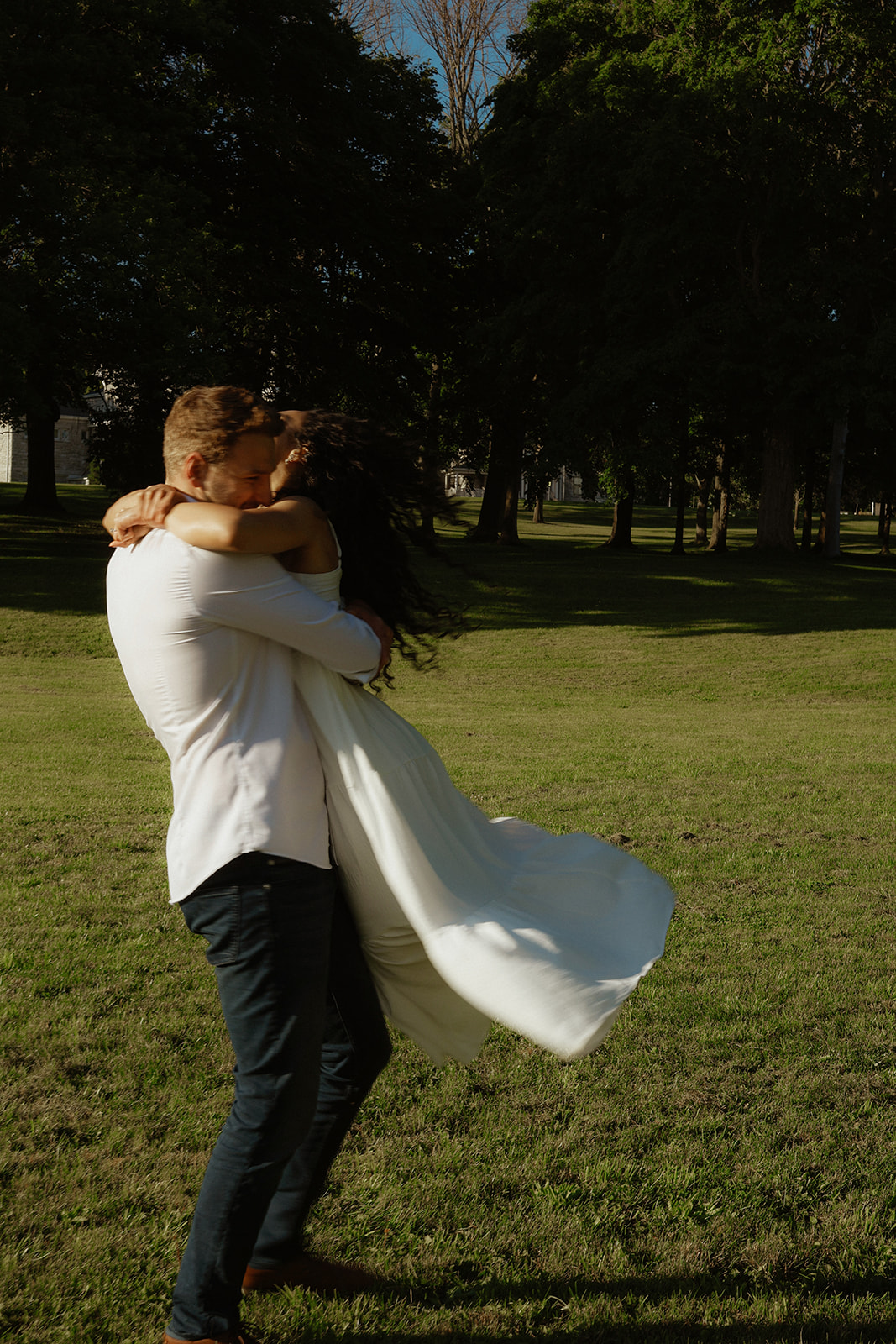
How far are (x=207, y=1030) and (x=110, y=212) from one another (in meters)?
22.8

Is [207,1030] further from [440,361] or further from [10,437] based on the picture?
[10,437]

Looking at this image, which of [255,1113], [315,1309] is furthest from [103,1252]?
[255,1113]

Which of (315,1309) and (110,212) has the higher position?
(110,212)

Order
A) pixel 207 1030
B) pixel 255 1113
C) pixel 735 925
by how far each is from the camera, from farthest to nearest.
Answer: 1. pixel 735 925
2. pixel 207 1030
3. pixel 255 1113

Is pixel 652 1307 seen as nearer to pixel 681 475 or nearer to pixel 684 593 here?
pixel 684 593

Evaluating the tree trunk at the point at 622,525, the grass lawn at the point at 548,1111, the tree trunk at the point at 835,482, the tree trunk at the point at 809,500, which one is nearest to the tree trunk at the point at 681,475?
the tree trunk at the point at 622,525

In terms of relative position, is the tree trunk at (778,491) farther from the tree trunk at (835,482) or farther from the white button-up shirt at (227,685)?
the white button-up shirt at (227,685)

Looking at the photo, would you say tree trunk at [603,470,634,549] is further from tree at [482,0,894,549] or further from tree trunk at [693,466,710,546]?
tree at [482,0,894,549]

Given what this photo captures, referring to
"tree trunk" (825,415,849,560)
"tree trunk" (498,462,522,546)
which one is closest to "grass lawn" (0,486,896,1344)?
"tree trunk" (825,415,849,560)

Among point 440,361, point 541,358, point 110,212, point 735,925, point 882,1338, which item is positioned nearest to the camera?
point 882,1338

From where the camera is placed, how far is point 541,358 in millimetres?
34938

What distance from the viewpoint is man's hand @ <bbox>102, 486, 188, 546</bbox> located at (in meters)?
2.47

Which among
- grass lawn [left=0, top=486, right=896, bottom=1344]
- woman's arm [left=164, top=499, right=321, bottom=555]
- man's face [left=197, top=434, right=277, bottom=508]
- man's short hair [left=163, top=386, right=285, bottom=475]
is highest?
man's short hair [left=163, top=386, right=285, bottom=475]

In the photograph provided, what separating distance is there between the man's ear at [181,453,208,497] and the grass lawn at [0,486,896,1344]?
1.11 meters
